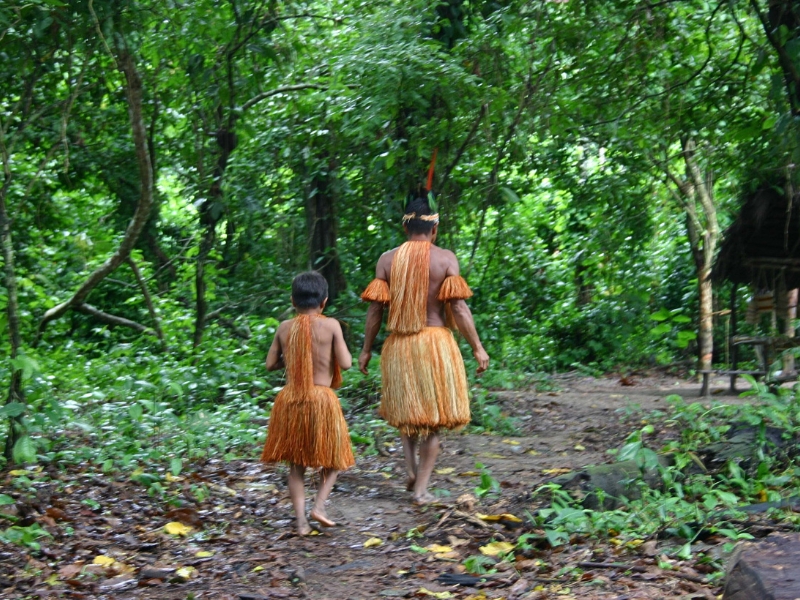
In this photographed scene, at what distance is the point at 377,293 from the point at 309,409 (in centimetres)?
104

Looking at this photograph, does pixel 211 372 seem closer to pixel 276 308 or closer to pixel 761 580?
pixel 276 308

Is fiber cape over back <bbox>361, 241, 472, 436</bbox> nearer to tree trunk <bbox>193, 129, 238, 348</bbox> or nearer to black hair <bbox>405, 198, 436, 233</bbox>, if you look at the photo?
black hair <bbox>405, 198, 436, 233</bbox>

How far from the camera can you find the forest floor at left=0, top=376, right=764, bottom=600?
4172 mm

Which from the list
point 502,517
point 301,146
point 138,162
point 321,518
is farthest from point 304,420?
point 301,146

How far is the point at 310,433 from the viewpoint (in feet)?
17.5

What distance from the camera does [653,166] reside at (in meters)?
11.3

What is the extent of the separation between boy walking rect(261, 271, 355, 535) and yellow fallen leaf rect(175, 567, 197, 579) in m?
0.80

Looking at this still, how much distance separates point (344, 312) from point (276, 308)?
1012 mm

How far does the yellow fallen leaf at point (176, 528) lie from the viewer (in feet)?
17.0

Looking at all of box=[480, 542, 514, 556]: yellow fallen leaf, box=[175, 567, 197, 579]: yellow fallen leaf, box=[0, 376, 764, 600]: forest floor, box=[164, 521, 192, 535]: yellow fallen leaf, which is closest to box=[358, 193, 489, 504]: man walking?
box=[0, 376, 764, 600]: forest floor

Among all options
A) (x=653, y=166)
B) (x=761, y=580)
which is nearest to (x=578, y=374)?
(x=653, y=166)

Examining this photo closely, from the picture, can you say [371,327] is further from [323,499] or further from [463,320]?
[323,499]

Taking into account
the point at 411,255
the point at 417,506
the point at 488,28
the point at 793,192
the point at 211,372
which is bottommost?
the point at 417,506

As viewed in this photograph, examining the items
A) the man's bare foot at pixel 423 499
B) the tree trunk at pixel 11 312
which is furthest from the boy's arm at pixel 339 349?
the tree trunk at pixel 11 312
